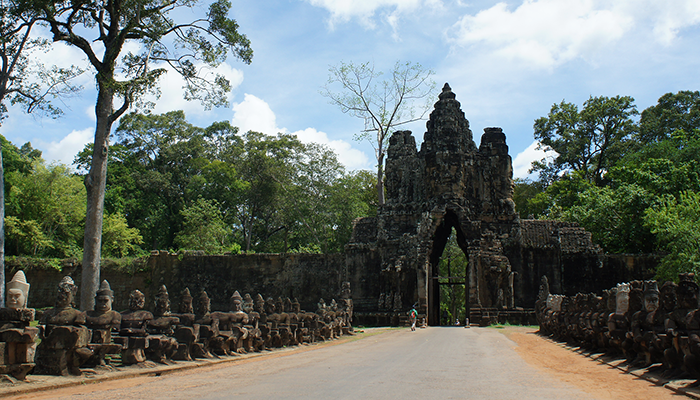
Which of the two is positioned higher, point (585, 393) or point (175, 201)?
point (175, 201)

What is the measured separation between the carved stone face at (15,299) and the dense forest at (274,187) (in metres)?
25.9

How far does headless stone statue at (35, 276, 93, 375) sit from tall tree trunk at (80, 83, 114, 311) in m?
8.79

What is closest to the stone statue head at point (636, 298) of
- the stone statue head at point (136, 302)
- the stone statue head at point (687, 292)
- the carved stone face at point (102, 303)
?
the stone statue head at point (687, 292)

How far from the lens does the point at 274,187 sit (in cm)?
4172

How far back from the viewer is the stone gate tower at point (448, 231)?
26031 mm

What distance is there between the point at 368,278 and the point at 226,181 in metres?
18.5

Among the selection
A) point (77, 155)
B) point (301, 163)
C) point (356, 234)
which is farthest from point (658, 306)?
point (77, 155)

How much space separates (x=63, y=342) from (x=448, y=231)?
2575 cm

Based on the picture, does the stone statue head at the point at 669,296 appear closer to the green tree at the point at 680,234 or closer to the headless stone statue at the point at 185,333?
the headless stone statue at the point at 185,333

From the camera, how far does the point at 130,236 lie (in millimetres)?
34000

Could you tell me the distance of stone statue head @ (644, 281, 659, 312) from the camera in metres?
8.58

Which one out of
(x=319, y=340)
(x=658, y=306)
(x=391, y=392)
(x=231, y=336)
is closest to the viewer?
(x=391, y=392)

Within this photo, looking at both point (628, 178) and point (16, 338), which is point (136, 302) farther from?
point (628, 178)

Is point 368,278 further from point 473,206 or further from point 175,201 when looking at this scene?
point 175,201
